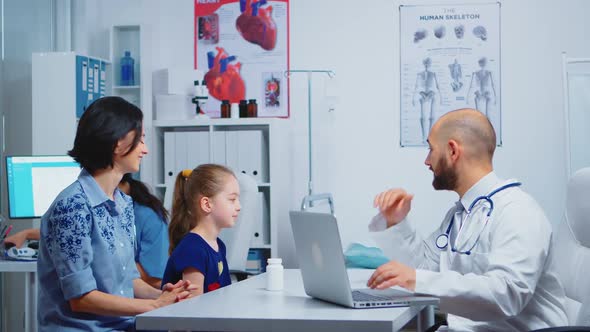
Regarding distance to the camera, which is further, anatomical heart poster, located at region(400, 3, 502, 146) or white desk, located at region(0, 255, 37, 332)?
anatomical heart poster, located at region(400, 3, 502, 146)

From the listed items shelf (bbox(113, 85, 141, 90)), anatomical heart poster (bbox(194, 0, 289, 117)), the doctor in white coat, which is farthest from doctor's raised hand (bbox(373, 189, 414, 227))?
shelf (bbox(113, 85, 141, 90))

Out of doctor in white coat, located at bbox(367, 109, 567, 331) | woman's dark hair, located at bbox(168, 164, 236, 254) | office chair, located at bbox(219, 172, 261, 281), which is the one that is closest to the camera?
doctor in white coat, located at bbox(367, 109, 567, 331)

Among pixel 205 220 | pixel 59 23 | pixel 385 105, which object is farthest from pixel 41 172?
pixel 385 105

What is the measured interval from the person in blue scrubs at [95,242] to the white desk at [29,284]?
1320 mm

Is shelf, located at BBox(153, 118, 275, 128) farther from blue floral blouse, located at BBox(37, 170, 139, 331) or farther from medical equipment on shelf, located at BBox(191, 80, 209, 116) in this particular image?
blue floral blouse, located at BBox(37, 170, 139, 331)

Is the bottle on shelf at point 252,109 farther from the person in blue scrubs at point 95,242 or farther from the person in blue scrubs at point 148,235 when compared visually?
the person in blue scrubs at point 95,242

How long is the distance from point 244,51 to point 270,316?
400 cm

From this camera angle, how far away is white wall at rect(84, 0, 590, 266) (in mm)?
5457

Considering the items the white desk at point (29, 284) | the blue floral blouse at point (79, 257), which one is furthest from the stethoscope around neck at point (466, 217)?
the white desk at point (29, 284)

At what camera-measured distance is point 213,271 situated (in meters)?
2.89

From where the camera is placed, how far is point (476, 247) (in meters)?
2.48

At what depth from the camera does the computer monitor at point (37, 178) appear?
4230 mm

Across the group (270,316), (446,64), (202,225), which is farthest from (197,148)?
(270,316)

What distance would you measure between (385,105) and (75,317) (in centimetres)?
365
